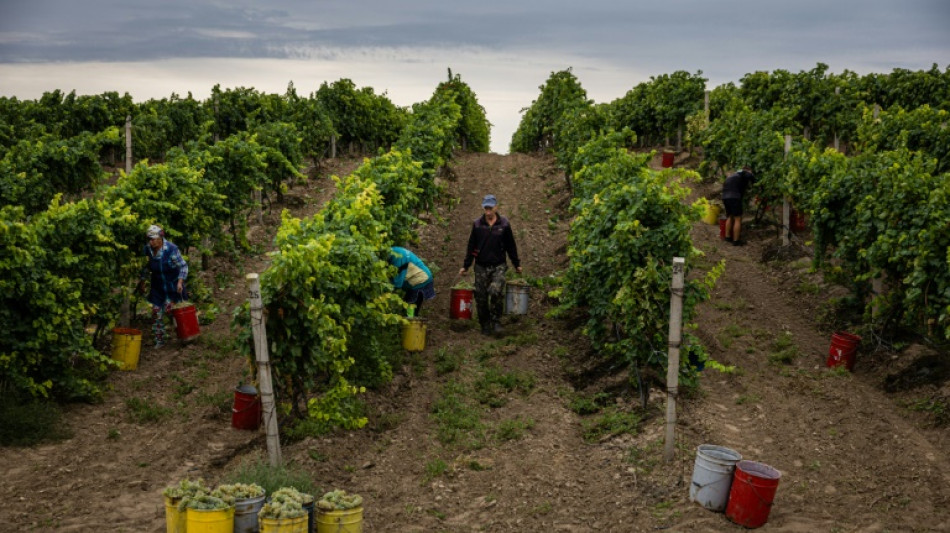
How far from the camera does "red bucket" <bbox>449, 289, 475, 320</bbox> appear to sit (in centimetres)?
1266

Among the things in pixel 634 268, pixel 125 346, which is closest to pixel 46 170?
pixel 125 346

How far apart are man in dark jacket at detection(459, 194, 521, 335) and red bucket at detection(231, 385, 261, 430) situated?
12.2 feet

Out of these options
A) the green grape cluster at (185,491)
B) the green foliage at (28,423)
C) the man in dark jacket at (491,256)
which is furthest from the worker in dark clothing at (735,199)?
the green grape cluster at (185,491)

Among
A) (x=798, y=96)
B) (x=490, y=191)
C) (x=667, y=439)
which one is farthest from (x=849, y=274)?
(x=798, y=96)

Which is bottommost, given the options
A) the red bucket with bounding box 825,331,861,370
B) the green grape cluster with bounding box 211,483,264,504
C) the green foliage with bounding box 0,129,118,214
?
the green grape cluster with bounding box 211,483,264,504

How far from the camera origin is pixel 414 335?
450 inches

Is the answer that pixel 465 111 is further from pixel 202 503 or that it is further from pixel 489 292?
pixel 202 503

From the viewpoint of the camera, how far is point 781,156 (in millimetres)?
16578

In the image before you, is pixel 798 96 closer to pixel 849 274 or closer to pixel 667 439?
pixel 849 274

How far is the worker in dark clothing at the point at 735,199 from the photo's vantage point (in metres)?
16.6

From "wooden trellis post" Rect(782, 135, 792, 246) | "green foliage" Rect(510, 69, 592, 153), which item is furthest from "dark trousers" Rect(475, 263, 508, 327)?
"green foliage" Rect(510, 69, 592, 153)

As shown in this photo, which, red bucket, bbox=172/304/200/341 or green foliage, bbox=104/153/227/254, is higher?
green foliage, bbox=104/153/227/254

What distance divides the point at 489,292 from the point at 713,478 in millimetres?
5629

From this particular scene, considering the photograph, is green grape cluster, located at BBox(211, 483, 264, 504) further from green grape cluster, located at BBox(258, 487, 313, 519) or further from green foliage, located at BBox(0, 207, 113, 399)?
green foliage, located at BBox(0, 207, 113, 399)
